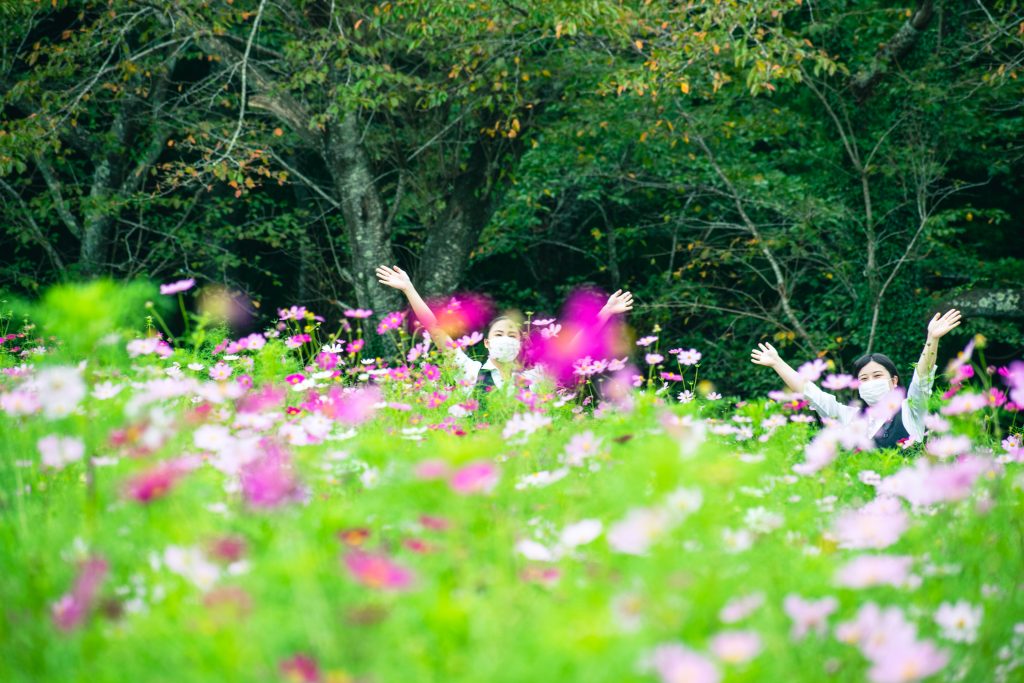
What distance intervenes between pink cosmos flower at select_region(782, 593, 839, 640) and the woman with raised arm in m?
3.29

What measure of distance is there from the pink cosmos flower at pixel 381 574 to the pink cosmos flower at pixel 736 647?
53cm

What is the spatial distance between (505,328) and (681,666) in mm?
4482

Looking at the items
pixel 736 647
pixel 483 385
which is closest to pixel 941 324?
pixel 483 385

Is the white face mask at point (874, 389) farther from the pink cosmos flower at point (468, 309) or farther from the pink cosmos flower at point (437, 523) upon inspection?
the pink cosmos flower at point (437, 523)

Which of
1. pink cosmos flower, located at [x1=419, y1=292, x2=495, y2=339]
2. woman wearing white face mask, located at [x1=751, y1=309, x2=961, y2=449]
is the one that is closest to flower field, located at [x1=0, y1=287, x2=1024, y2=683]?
woman wearing white face mask, located at [x1=751, y1=309, x2=961, y2=449]

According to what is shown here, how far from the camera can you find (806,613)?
1713 mm

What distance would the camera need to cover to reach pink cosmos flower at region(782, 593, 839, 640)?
1713 mm

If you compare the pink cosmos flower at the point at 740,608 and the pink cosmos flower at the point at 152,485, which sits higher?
the pink cosmos flower at the point at 152,485

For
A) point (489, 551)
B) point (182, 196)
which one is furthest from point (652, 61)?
point (182, 196)

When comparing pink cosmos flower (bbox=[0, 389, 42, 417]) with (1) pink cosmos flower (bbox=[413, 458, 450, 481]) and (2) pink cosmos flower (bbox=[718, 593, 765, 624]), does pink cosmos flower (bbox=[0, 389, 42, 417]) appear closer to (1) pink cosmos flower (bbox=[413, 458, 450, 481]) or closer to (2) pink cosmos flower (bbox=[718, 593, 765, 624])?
(1) pink cosmos flower (bbox=[413, 458, 450, 481])

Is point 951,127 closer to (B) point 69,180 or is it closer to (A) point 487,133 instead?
(A) point 487,133

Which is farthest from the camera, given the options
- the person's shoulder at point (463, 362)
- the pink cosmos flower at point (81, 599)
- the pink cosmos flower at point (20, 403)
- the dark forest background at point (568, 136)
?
the dark forest background at point (568, 136)

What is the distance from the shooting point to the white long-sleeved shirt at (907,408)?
4625 mm

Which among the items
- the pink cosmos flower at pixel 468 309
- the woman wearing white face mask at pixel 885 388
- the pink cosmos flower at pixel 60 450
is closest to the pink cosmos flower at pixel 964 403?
the woman wearing white face mask at pixel 885 388
